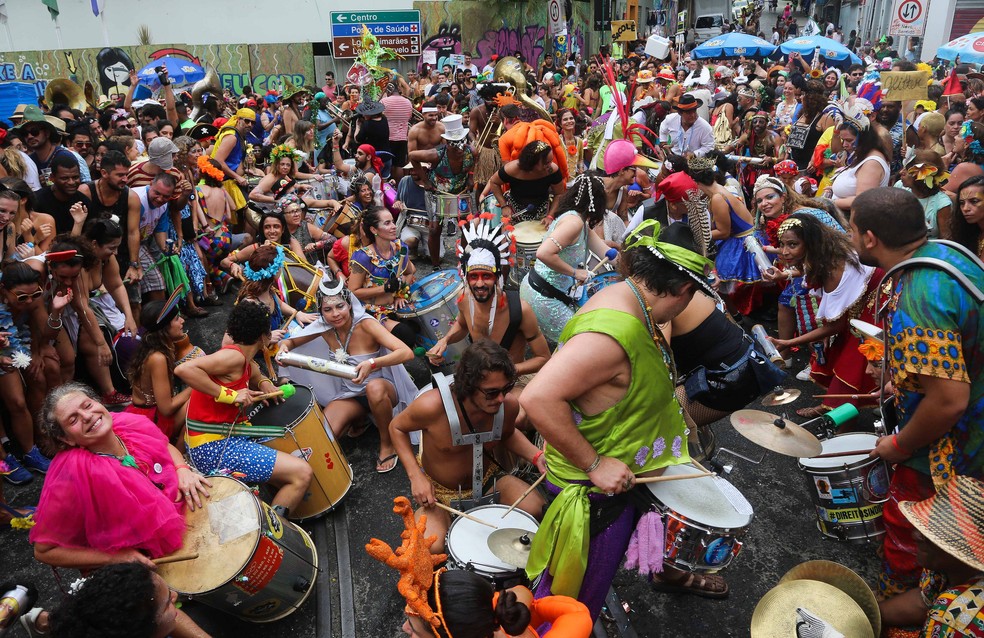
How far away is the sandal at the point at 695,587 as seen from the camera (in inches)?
142

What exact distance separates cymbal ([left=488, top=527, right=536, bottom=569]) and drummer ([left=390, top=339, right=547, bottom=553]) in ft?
1.23

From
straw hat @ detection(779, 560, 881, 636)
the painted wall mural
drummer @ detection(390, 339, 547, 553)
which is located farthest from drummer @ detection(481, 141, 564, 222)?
the painted wall mural

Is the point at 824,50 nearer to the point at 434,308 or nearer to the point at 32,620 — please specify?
the point at 434,308

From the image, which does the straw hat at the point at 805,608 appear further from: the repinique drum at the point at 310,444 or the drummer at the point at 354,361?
the drummer at the point at 354,361

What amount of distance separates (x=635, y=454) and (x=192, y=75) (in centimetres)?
2087

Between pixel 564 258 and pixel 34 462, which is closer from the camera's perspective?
pixel 34 462

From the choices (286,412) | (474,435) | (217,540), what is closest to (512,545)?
(474,435)

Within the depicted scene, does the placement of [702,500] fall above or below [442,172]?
below

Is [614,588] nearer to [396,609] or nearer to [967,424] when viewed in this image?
[396,609]

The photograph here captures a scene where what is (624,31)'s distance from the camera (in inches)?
824

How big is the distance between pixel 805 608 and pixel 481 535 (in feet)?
4.76

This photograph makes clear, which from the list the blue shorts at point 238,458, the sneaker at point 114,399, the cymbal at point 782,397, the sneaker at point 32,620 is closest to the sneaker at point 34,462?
the sneaker at point 114,399

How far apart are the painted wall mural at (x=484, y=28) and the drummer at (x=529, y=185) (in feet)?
62.3

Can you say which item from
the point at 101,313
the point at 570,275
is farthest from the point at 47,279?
the point at 570,275
